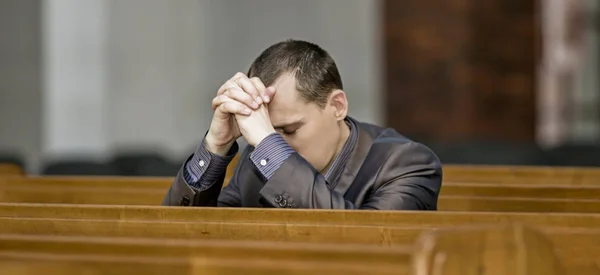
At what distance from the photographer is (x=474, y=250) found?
1.73 meters

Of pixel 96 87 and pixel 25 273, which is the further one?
pixel 96 87

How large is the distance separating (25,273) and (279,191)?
92 cm

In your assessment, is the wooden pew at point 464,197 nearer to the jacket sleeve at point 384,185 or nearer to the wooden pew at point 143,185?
the wooden pew at point 143,185

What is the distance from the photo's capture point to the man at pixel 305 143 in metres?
2.81

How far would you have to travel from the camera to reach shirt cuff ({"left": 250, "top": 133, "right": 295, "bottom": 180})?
276 cm

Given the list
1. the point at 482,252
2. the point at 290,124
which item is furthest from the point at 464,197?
the point at 482,252

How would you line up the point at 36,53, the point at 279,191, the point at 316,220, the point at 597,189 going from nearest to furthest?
the point at 316,220
the point at 279,191
the point at 597,189
the point at 36,53

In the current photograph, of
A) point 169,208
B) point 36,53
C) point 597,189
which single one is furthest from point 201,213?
point 36,53

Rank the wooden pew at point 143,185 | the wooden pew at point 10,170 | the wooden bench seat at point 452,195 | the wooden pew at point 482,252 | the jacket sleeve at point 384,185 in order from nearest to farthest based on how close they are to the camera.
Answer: the wooden pew at point 482,252, the jacket sleeve at point 384,185, the wooden bench seat at point 452,195, the wooden pew at point 143,185, the wooden pew at point 10,170

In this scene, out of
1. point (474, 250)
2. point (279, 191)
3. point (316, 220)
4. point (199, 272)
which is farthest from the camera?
point (279, 191)

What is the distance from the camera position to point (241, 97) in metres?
2.81

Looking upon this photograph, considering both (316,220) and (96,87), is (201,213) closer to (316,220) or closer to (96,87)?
(316,220)

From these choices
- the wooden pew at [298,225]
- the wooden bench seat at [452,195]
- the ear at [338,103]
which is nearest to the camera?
the wooden pew at [298,225]

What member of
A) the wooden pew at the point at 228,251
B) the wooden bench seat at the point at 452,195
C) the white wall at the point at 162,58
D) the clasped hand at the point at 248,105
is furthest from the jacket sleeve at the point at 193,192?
the white wall at the point at 162,58
